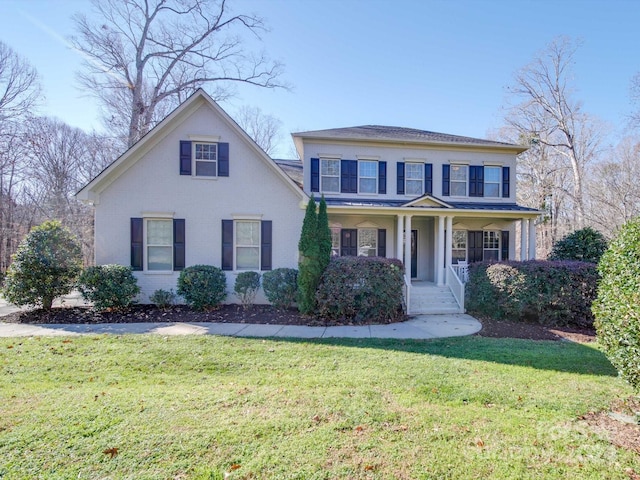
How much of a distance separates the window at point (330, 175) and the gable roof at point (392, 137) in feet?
3.39

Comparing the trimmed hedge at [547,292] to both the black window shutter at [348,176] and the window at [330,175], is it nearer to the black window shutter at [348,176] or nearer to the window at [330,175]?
the black window shutter at [348,176]

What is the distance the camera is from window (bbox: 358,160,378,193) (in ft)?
44.3

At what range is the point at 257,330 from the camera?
766cm

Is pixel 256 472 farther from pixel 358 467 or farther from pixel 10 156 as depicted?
pixel 10 156

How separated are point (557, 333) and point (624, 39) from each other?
18.4 m

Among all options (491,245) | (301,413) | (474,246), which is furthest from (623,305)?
(491,245)

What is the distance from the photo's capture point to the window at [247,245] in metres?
10.9

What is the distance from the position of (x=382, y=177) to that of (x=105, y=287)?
11.0m

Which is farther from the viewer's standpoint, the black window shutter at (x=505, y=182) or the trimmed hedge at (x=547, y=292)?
the black window shutter at (x=505, y=182)

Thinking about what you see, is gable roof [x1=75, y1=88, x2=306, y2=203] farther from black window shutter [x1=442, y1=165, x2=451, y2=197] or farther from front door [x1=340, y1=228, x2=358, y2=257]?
black window shutter [x1=442, y1=165, x2=451, y2=197]

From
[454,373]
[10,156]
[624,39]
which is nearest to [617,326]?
[454,373]

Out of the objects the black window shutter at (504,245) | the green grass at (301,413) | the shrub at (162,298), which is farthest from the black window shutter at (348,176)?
the green grass at (301,413)

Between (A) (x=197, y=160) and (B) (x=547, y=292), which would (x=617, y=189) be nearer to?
(B) (x=547, y=292)

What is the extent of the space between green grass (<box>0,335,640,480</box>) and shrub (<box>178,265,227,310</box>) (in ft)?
11.6
